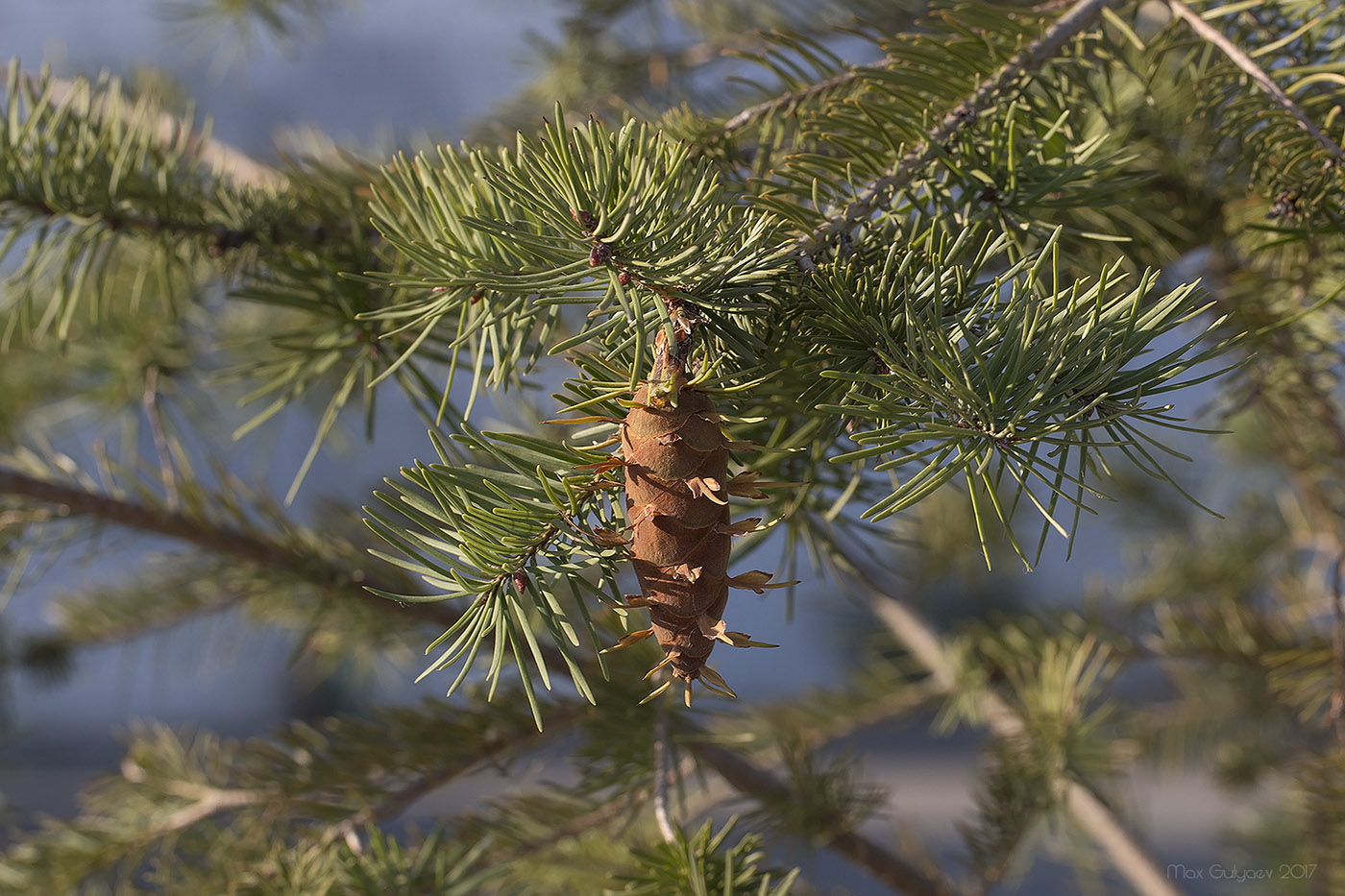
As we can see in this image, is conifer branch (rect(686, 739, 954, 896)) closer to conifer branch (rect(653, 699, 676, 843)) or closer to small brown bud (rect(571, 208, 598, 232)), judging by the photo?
conifer branch (rect(653, 699, 676, 843))

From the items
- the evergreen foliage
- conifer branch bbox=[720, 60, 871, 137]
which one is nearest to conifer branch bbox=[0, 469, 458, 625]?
the evergreen foliage

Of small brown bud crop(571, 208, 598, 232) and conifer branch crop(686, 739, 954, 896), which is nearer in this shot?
small brown bud crop(571, 208, 598, 232)

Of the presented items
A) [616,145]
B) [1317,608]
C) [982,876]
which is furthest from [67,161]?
[1317,608]

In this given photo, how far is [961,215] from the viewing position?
0.16m

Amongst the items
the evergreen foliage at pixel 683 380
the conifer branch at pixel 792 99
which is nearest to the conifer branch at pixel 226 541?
the evergreen foliage at pixel 683 380

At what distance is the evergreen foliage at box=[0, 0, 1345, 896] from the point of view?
12cm

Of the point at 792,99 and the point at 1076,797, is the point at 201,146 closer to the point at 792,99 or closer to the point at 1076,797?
the point at 792,99

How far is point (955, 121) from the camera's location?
0.15 metres

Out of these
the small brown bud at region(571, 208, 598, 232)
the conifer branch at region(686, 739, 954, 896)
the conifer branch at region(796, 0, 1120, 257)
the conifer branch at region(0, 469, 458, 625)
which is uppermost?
the conifer branch at region(796, 0, 1120, 257)

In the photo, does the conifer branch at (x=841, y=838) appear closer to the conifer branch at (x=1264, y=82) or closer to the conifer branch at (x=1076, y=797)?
the conifer branch at (x=1076, y=797)

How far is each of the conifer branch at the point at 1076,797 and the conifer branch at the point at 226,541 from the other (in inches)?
5.2

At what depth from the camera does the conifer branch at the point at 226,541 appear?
0.23m

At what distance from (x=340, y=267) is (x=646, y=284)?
0.28 feet

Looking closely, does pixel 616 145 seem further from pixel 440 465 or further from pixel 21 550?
pixel 21 550
